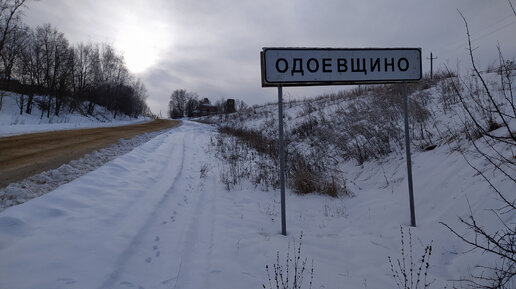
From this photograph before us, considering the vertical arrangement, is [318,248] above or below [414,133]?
below

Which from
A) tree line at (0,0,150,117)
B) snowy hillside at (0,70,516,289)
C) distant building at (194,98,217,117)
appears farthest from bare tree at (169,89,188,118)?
snowy hillside at (0,70,516,289)

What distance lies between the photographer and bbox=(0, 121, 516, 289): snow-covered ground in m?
2.18

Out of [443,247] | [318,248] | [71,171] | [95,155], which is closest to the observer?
[443,247]

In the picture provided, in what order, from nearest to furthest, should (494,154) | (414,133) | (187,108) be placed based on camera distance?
(494,154), (414,133), (187,108)

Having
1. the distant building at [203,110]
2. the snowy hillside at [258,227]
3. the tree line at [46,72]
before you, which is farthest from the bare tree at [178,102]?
the snowy hillside at [258,227]

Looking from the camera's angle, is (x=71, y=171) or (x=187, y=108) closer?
(x=71, y=171)

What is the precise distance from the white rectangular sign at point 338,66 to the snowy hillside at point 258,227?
168 centimetres

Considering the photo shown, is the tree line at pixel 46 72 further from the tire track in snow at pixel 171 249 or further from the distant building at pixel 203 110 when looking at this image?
the distant building at pixel 203 110

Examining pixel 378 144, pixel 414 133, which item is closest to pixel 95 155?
pixel 378 144

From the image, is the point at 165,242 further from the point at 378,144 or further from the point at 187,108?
the point at 187,108

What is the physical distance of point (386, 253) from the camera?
8.96 feet

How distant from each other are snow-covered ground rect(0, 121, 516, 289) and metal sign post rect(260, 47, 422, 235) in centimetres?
51

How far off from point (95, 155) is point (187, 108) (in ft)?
356

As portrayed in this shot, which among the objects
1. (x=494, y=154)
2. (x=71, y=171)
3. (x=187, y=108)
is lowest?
(x=71, y=171)
